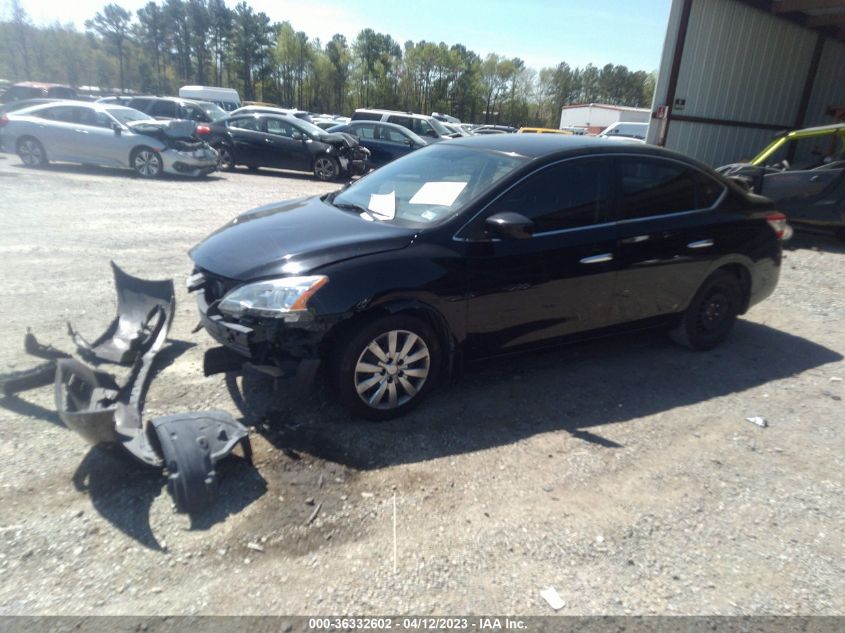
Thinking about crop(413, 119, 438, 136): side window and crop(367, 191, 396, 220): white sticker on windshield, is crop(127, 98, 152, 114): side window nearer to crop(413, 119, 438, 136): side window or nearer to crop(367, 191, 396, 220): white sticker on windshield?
crop(413, 119, 438, 136): side window

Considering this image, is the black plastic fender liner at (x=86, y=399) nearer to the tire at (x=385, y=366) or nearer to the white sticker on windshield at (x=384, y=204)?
the tire at (x=385, y=366)

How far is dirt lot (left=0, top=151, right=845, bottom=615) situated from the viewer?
7.98 feet

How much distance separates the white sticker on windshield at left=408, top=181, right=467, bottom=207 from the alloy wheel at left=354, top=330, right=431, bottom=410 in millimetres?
1018

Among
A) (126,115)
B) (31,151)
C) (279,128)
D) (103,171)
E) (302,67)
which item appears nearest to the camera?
(31,151)

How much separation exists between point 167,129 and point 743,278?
13.1m

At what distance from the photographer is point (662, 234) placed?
4484 millimetres

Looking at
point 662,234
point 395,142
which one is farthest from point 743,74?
point 662,234

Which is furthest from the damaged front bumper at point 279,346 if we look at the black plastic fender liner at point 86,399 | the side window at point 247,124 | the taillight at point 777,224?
the side window at point 247,124

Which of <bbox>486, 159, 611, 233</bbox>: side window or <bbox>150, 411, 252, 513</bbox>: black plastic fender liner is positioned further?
<bbox>486, 159, 611, 233</bbox>: side window

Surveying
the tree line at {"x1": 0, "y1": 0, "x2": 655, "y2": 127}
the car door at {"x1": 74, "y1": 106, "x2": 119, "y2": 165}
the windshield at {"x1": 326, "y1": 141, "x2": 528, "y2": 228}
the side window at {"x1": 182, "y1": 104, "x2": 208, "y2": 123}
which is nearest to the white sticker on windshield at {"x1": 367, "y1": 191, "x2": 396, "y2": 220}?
the windshield at {"x1": 326, "y1": 141, "x2": 528, "y2": 228}

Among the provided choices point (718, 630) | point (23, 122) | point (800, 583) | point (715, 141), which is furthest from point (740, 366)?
point (23, 122)

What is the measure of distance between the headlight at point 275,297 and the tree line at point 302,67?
71.9 metres

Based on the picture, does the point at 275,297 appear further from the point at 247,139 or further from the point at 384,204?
the point at 247,139

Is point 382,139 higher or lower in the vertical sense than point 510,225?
lower
